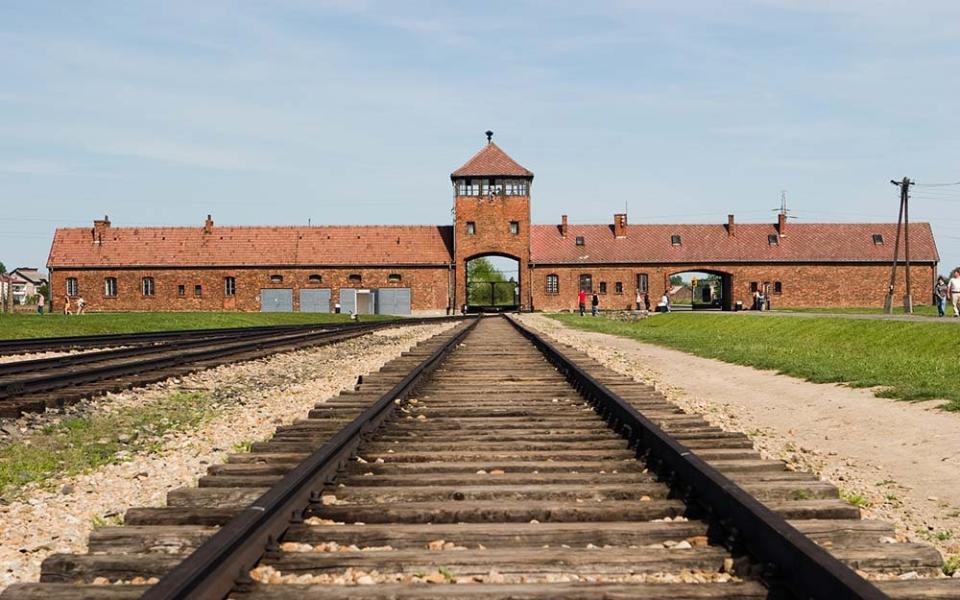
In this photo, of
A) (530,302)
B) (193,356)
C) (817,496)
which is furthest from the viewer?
(530,302)

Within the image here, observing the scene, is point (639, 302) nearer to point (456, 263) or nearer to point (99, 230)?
point (456, 263)

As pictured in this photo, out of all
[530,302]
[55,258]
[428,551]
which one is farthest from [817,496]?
[55,258]

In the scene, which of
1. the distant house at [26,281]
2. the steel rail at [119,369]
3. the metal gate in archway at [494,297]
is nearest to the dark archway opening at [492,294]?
the metal gate in archway at [494,297]

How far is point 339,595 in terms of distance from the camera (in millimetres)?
3211

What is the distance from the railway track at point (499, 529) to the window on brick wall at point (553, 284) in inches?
2310

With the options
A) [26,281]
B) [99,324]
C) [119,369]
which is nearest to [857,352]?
[119,369]

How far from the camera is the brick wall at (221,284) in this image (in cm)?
6425

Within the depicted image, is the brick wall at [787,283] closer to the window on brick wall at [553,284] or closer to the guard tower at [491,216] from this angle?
the window on brick wall at [553,284]

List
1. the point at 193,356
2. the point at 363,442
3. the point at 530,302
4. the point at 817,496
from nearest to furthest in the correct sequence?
the point at 817,496 < the point at 363,442 < the point at 193,356 < the point at 530,302

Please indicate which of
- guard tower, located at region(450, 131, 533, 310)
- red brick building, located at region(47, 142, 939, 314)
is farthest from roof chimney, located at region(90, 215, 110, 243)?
guard tower, located at region(450, 131, 533, 310)

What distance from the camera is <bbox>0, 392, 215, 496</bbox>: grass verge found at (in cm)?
632

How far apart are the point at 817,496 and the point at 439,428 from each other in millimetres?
3288

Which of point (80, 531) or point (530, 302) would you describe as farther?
point (530, 302)

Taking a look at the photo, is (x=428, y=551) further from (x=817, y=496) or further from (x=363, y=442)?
(x=363, y=442)
